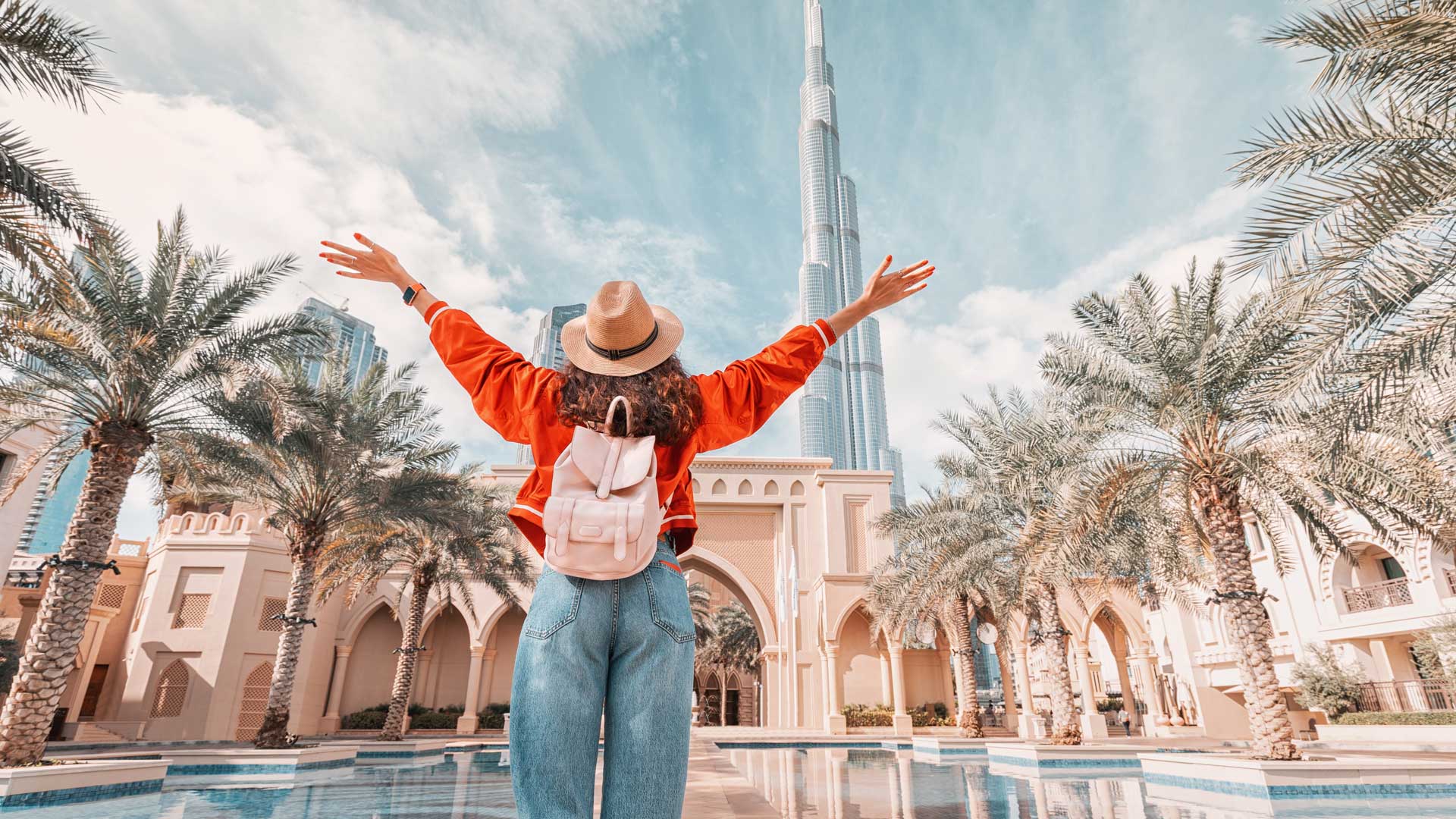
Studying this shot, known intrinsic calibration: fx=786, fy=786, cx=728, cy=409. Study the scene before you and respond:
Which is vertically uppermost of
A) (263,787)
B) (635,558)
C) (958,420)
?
(958,420)

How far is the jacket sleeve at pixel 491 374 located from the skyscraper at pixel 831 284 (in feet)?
519

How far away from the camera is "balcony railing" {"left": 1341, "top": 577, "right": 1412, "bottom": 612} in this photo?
60.8 ft

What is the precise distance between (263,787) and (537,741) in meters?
11.5

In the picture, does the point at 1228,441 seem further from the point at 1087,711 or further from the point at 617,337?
the point at 1087,711

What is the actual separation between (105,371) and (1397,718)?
23.5 metres

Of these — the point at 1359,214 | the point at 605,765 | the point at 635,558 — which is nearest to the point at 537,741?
the point at 605,765

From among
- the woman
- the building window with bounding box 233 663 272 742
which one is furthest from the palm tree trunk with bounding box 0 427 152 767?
the building window with bounding box 233 663 272 742

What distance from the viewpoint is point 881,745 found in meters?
18.5

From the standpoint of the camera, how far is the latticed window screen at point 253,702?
2045 cm

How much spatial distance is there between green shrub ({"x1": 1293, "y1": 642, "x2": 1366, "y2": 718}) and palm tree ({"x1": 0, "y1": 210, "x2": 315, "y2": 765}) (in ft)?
73.1

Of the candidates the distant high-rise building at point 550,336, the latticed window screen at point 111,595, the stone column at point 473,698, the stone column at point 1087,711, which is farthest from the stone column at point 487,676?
the distant high-rise building at point 550,336

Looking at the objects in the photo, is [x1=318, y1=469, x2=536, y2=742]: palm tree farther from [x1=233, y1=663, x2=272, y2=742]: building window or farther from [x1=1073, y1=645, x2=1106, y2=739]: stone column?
[x1=1073, y1=645, x2=1106, y2=739]: stone column

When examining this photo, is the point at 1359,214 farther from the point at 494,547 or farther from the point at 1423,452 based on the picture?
the point at 494,547

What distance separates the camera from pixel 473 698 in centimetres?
2367
